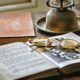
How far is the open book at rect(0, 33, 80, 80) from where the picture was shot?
0.85m

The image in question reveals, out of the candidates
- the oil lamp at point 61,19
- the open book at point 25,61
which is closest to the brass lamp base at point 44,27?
the oil lamp at point 61,19

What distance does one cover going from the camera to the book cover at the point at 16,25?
117 cm

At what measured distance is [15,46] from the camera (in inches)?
39.6

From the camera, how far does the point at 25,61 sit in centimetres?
91

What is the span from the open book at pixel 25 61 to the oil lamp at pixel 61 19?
0.68 ft

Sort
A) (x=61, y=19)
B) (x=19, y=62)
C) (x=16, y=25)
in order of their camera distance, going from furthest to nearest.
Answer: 1. (x=16, y=25)
2. (x=61, y=19)
3. (x=19, y=62)

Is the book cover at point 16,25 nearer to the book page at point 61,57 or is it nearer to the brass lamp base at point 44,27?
the brass lamp base at point 44,27

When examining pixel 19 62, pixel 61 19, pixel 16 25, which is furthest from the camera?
pixel 16 25

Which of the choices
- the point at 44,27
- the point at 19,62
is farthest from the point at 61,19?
the point at 19,62

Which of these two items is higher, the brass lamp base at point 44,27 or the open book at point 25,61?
the open book at point 25,61

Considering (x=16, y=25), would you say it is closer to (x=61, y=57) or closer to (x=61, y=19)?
(x=61, y=19)

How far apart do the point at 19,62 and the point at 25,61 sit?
20mm

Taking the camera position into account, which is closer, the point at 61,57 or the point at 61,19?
the point at 61,57

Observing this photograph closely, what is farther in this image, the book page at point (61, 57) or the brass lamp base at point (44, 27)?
the brass lamp base at point (44, 27)
